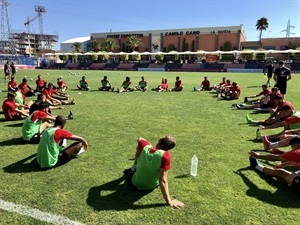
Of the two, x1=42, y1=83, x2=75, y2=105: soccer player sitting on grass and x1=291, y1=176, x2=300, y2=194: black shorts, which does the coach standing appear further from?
x1=42, y1=83, x2=75, y2=105: soccer player sitting on grass

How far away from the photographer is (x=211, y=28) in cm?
8625

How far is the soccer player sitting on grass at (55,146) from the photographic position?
586 cm

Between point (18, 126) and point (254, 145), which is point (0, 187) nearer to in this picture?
point (18, 126)

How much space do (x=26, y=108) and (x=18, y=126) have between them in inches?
70.7

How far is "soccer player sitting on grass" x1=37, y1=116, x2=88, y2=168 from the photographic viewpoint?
586 centimetres

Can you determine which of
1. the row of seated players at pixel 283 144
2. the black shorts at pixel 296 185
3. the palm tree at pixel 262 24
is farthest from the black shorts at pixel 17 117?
the palm tree at pixel 262 24

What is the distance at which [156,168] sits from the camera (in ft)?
15.6

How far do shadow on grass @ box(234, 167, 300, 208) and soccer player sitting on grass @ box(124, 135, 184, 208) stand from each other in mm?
1582

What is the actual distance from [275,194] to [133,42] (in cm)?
9261

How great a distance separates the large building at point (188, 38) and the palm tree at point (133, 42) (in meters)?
1.58

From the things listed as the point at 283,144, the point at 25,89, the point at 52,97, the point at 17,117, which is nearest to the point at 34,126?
the point at 17,117

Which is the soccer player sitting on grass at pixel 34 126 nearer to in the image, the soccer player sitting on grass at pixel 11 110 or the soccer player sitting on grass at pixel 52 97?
the soccer player sitting on grass at pixel 11 110

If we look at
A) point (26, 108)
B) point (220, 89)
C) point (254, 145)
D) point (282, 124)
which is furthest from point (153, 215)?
point (220, 89)

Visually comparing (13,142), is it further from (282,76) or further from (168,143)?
(282,76)
